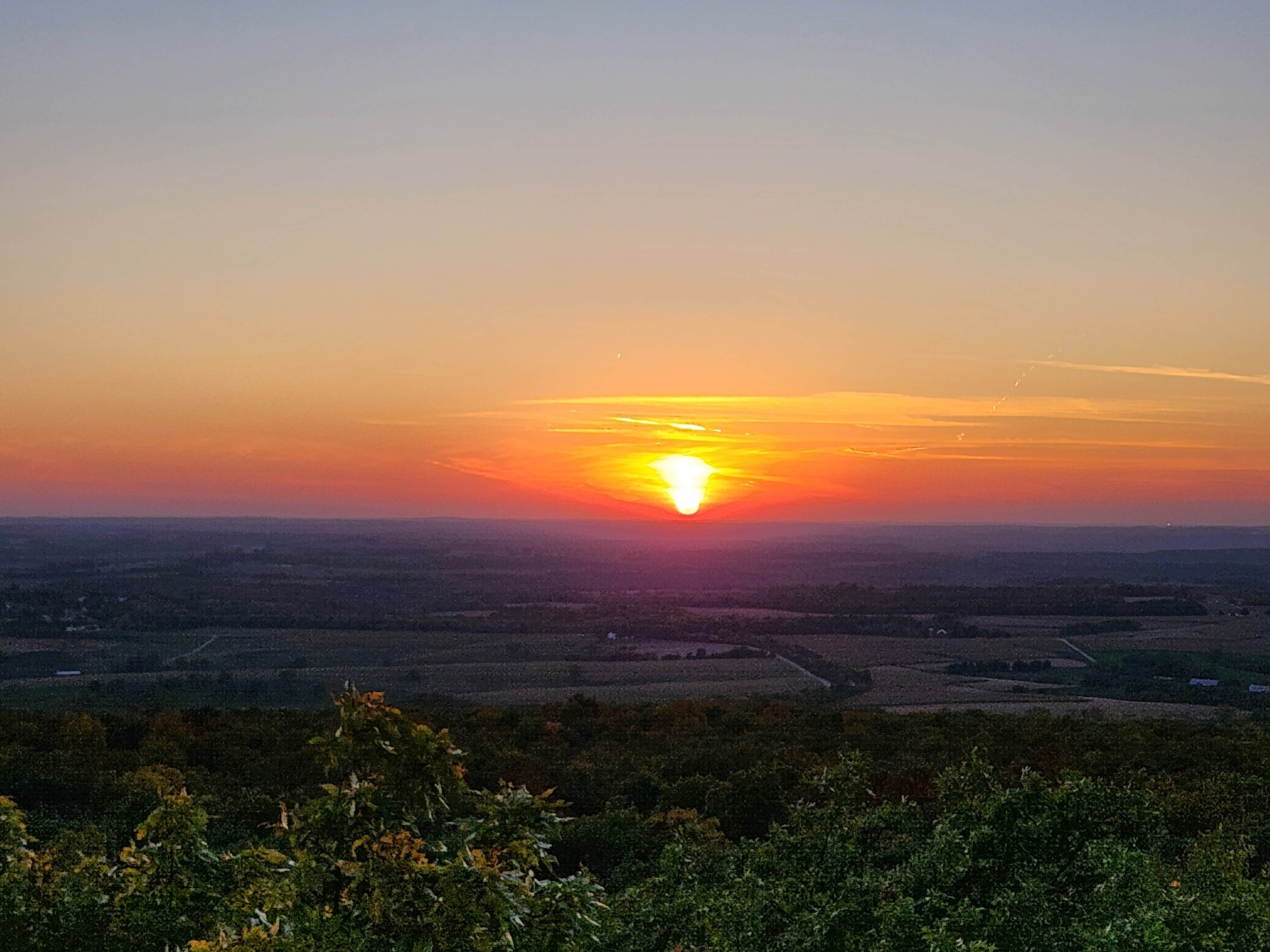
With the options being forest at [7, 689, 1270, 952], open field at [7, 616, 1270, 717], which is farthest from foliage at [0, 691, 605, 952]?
open field at [7, 616, 1270, 717]

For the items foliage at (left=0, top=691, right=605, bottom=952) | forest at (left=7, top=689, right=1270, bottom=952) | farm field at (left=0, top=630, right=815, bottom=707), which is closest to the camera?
foliage at (left=0, top=691, right=605, bottom=952)

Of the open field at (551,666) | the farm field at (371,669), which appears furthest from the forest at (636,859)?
the farm field at (371,669)

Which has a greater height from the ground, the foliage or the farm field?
the foliage

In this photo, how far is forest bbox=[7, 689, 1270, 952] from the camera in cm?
702

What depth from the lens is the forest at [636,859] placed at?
702 cm

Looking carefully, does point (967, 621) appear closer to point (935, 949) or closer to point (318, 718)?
point (318, 718)

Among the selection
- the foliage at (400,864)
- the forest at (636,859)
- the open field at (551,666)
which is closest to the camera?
the foliage at (400,864)

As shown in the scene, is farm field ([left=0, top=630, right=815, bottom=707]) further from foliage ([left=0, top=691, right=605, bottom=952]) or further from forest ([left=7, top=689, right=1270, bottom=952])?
foliage ([left=0, top=691, right=605, bottom=952])

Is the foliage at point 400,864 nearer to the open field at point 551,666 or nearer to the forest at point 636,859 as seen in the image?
the forest at point 636,859

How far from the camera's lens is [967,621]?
117312 mm

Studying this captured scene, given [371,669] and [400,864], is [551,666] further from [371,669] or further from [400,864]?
[400,864]

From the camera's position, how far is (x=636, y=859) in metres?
27.3

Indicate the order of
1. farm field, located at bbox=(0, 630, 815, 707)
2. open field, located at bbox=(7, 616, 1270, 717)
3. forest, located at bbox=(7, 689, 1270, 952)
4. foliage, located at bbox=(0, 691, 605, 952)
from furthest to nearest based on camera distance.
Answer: farm field, located at bbox=(0, 630, 815, 707) → open field, located at bbox=(7, 616, 1270, 717) → forest, located at bbox=(7, 689, 1270, 952) → foliage, located at bbox=(0, 691, 605, 952)

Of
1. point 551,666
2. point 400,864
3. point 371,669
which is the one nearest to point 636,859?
point 400,864
